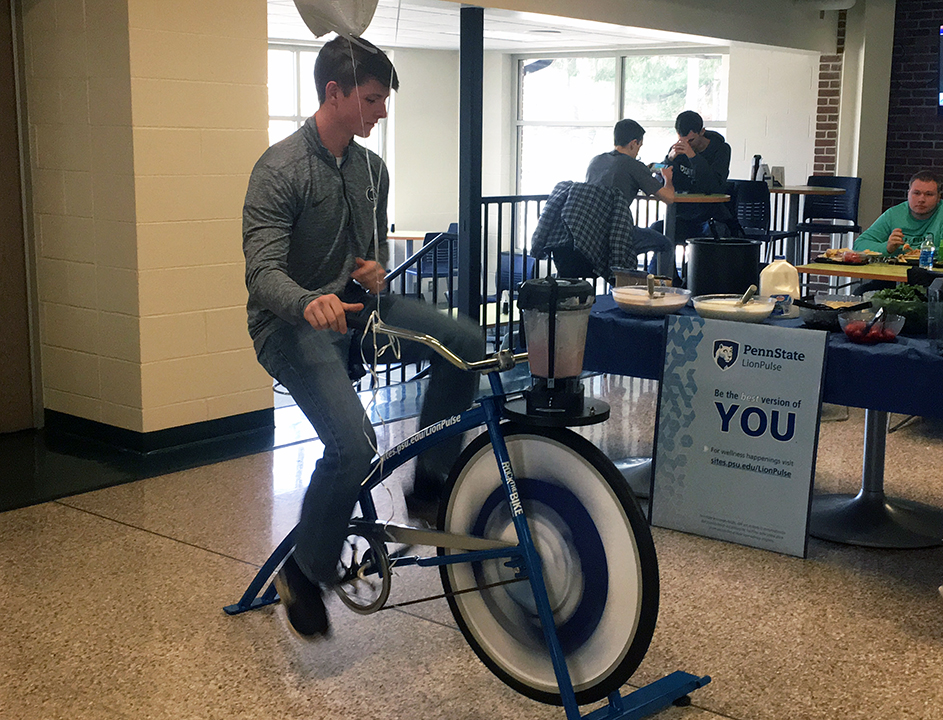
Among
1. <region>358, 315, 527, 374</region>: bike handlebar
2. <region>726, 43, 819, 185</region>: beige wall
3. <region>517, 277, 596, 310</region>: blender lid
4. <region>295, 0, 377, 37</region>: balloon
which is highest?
<region>726, 43, 819, 185</region>: beige wall

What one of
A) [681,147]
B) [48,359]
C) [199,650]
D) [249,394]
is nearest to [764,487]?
[199,650]

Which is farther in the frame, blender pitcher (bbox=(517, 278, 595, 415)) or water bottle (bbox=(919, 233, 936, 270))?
water bottle (bbox=(919, 233, 936, 270))

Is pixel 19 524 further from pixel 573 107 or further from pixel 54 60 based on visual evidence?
pixel 573 107

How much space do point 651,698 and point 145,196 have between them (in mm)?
2965

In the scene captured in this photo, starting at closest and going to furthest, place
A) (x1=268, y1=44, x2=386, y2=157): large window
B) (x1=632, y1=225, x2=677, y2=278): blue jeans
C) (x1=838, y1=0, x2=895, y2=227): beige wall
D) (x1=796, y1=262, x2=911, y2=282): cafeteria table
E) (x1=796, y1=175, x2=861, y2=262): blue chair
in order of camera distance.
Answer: (x1=796, y1=262, x2=911, y2=282): cafeteria table → (x1=632, y1=225, x2=677, y2=278): blue jeans → (x1=796, y1=175, x2=861, y2=262): blue chair → (x1=838, y1=0, x2=895, y2=227): beige wall → (x1=268, y1=44, x2=386, y2=157): large window

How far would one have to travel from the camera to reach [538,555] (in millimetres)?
2291

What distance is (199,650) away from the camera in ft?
9.12

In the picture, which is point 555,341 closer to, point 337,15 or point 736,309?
point 337,15

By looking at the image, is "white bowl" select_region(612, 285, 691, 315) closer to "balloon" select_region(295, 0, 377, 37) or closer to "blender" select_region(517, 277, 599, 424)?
"blender" select_region(517, 277, 599, 424)

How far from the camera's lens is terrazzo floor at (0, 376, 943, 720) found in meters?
2.52

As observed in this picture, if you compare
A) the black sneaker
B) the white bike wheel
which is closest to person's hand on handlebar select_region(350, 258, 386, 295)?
the white bike wheel

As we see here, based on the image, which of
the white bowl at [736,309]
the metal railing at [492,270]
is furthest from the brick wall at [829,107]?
the white bowl at [736,309]

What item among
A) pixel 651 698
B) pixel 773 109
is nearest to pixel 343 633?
pixel 651 698

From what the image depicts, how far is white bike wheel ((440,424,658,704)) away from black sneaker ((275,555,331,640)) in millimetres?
372
